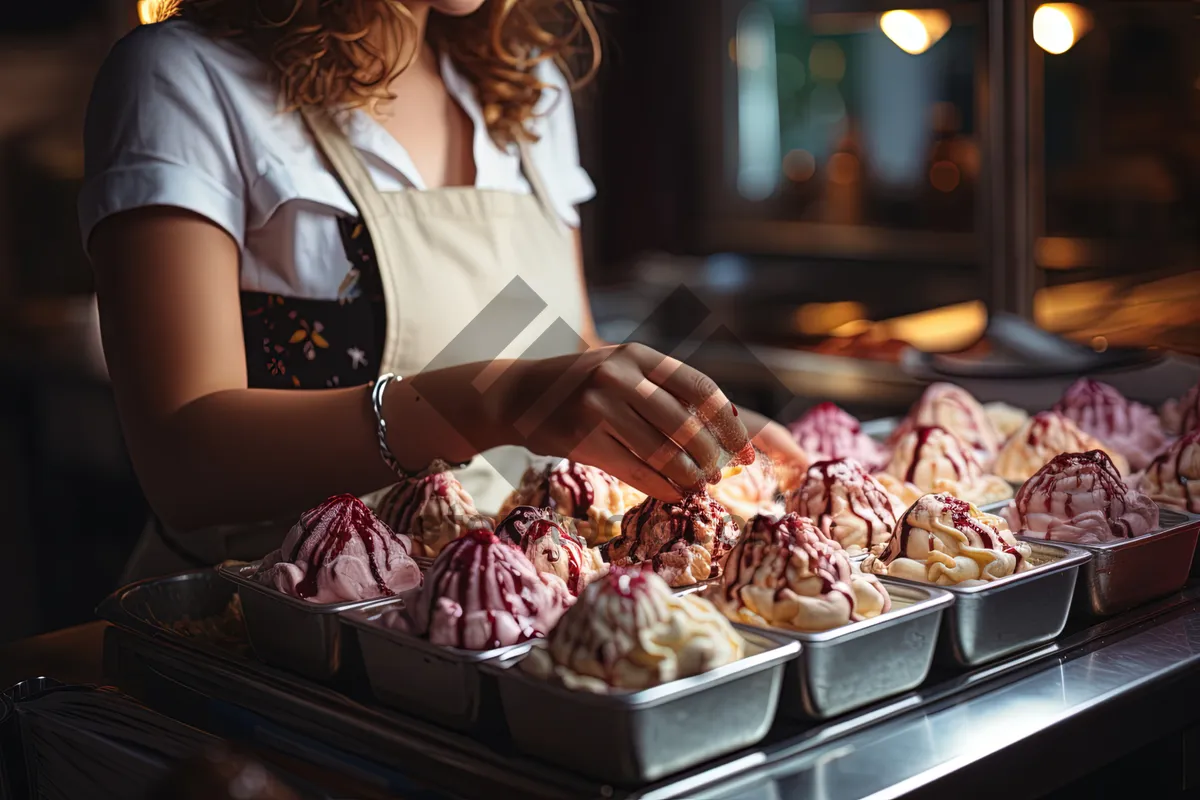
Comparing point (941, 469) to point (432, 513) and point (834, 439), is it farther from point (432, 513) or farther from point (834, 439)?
point (432, 513)

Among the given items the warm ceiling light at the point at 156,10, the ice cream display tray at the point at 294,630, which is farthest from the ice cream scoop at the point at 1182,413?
the warm ceiling light at the point at 156,10

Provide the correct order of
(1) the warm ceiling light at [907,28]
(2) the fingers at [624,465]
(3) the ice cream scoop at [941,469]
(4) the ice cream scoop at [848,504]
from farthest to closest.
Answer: (1) the warm ceiling light at [907,28], (3) the ice cream scoop at [941,469], (4) the ice cream scoop at [848,504], (2) the fingers at [624,465]

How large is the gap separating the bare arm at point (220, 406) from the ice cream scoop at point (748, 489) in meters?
0.31

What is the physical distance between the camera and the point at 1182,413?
1.77m

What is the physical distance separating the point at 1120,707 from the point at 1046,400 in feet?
3.41

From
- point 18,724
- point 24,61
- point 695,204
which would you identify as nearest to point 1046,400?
point 18,724

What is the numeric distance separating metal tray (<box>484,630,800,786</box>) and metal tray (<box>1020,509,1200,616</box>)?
1.33ft

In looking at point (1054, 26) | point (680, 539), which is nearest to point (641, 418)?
point (680, 539)

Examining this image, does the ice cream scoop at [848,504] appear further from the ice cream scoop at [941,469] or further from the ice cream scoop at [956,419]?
the ice cream scoop at [956,419]

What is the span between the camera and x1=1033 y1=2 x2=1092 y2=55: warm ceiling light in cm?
250

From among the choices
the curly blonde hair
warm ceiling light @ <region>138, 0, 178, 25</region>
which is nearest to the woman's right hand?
the curly blonde hair

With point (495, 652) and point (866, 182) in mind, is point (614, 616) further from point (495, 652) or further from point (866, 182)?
point (866, 182)

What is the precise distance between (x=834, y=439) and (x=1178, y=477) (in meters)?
0.46

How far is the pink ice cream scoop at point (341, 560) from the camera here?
1115 mm
